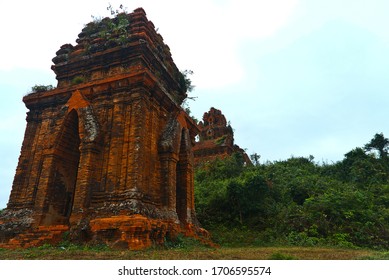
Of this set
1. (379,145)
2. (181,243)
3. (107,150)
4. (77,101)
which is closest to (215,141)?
(379,145)

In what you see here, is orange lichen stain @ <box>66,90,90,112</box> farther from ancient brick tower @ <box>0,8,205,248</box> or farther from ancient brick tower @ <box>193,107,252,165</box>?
ancient brick tower @ <box>193,107,252,165</box>

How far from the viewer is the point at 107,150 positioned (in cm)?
926

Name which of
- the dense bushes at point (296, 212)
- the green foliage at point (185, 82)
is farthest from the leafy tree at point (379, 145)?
the green foliage at point (185, 82)

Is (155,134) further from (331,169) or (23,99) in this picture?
(331,169)

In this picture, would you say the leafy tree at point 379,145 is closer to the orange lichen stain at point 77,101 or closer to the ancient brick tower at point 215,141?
the ancient brick tower at point 215,141

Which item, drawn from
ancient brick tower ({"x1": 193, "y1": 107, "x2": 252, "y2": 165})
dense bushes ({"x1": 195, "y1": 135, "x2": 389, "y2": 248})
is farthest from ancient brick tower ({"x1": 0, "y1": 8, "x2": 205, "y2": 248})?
ancient brick tower ({"x1": 193, "y1": 107, "x2": 252, "y2": 165})

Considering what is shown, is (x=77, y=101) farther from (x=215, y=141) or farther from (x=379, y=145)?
(x=379, y=145)

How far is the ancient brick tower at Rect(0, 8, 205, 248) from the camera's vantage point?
8203mm

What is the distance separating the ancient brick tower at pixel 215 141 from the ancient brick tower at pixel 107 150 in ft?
56.7

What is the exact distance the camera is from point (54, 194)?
9.63 m

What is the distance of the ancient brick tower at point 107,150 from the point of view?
26.9 ft

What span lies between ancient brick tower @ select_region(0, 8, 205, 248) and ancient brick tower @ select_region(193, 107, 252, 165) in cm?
1728

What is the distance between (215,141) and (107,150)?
863 inches

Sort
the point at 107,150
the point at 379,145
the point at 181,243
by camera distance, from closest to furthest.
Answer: the point at 181,243
the point at 107,150
the point at 379,145
